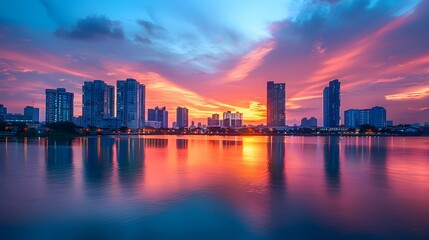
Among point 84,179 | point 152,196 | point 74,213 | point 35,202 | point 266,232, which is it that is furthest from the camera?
point 84,179

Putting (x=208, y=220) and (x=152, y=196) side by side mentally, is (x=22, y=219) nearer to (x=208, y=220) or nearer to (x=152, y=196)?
(x=152, y=196)

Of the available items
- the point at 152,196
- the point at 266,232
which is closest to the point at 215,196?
the point at 152,196

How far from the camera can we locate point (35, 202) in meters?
13.4

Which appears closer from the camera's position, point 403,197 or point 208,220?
point 208,220

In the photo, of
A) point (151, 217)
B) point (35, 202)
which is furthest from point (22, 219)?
point (151, 217)

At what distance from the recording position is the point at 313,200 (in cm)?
1407

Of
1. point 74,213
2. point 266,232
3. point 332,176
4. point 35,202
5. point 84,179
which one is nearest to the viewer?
point 266,232

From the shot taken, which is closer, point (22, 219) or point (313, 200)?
point (22, 219)

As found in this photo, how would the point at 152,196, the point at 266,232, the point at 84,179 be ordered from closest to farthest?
the point at 266,232, the point at 152,196, the point at 84,179

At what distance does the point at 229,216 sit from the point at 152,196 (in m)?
4.64

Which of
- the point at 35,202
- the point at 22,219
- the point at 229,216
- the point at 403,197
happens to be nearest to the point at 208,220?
the point at 229,216

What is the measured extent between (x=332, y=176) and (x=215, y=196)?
34.8ft

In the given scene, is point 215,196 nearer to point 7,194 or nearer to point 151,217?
point 151,217

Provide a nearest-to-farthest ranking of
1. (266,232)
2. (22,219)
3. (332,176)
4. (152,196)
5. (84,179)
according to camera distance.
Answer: (266,232), (22,219), (152,196), (84,179), (332,176)
